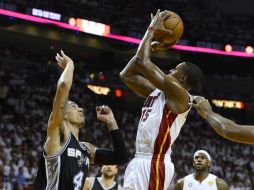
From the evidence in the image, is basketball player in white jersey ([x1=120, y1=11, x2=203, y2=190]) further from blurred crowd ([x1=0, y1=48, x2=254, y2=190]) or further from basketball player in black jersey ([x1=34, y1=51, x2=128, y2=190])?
blurred crowd ([x1=0, y1=48, x2=254, y2=190])

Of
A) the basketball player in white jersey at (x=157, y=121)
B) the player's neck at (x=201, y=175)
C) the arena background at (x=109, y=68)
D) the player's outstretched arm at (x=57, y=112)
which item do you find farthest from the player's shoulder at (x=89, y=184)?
the arena background at (x=109, y=68)

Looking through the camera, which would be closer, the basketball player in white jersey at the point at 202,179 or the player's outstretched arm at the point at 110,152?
the player's outstretched arm at the point at 110,152

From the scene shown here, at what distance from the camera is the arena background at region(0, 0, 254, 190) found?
1757cm

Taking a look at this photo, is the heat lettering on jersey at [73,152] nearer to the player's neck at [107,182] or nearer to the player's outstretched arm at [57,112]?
the player's outstretched arm at [57,112]

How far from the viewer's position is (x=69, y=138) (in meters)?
4.41

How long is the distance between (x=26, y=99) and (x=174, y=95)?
15013mm

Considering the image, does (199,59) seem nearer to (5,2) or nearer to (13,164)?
(5,2)

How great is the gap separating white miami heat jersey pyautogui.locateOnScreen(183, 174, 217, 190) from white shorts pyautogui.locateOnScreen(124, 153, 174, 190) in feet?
11.5

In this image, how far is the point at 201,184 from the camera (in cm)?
803

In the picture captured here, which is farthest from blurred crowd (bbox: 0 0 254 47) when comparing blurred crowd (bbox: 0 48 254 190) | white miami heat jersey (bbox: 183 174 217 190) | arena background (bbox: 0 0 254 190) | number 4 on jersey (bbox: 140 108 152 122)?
number 4 on jersey (bbox: 140 108 152 122)

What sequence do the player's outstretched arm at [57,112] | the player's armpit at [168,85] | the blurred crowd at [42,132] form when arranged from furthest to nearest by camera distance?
the blurred crowd at [42,132]
the player's armpit at [168,85]
the player's outstretched arm at [57,112]

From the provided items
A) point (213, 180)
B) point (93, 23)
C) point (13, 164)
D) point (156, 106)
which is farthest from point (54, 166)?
point (93, 23)

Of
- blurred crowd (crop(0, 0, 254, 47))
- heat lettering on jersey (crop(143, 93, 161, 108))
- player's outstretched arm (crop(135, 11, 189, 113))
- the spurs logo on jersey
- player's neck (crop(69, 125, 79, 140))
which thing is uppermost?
blurred crowd (crop(0, 0, 254, 47))

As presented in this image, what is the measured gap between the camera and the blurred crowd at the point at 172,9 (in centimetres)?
2155
